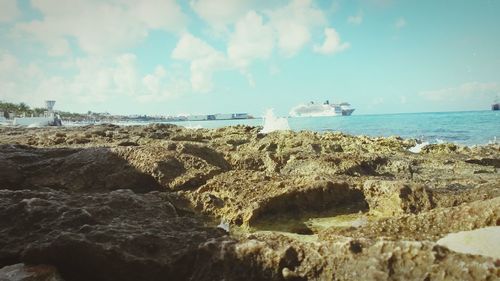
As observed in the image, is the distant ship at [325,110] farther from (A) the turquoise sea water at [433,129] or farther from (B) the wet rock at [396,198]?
(B) the wet rock at [396,198]

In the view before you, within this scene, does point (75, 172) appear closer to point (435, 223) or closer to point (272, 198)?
point (272, 198)

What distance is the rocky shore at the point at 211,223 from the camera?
267cm

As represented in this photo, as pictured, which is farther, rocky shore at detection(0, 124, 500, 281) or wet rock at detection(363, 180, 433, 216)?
wet rock at detection(363, 180, 433, 216)

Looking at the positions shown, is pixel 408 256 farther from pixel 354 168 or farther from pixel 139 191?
pixel 354 168

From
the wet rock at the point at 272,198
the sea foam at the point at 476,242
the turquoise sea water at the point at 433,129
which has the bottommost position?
the turquoise sea water at the point at 433,129

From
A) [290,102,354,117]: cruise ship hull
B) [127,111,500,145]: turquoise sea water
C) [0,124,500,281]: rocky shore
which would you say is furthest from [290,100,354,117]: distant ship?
[0,124,500,281]: rocky shore

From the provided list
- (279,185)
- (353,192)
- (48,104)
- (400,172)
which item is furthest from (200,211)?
(48,104)

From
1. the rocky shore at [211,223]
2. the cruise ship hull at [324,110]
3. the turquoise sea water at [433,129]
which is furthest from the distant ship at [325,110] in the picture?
the rocky shore at [211,223]

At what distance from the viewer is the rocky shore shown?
8.75 feet

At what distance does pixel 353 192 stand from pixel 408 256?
9.13 ft

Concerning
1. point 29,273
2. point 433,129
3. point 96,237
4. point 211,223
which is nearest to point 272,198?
point 211,223

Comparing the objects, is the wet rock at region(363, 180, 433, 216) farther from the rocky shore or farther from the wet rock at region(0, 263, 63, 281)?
the wet rock at region(0, 263, 63, 281)

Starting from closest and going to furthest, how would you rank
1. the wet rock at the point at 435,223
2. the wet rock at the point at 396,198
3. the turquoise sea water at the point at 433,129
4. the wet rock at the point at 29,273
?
the wet rock at the point at 29,273 < the wet rock at the point at 435,223 < the wet rock at the point at 396,198 < the turquoise sea water at the point at 433,129

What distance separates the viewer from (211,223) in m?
4.89
